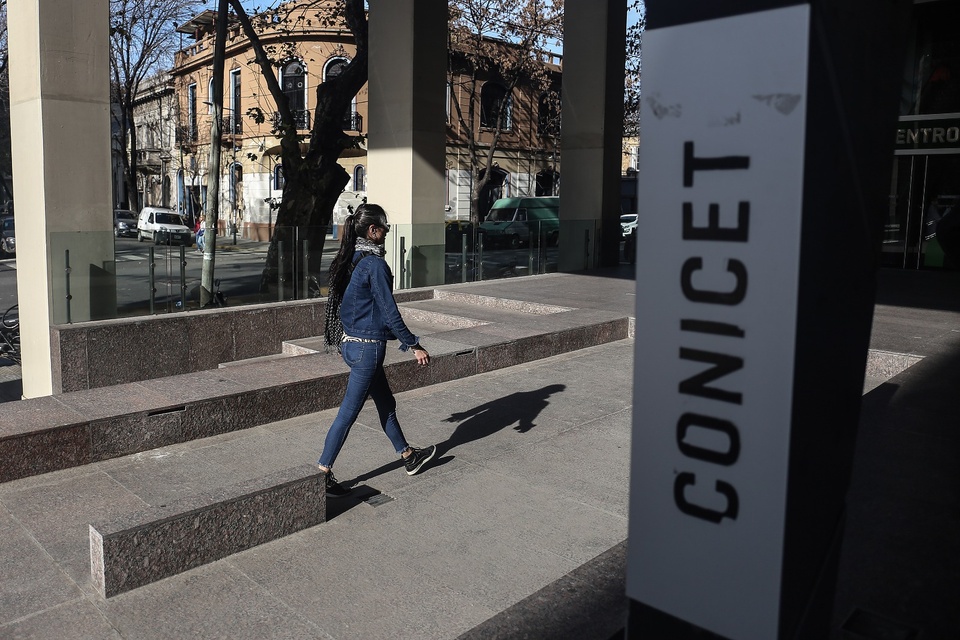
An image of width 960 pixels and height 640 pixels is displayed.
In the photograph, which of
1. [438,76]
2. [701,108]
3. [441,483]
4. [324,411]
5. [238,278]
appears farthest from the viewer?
[438,76]

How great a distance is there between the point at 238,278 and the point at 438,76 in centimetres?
567

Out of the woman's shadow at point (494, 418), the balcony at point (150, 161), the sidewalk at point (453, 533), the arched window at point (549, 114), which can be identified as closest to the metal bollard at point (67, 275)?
the sidewalk at point (453, 533)

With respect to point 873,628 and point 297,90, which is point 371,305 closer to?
point 873,628

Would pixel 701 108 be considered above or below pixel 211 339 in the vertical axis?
above

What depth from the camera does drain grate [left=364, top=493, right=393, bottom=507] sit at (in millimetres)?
5691

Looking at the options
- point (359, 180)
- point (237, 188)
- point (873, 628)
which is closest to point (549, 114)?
point (359, 180)

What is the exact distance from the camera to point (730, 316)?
73.4 inches

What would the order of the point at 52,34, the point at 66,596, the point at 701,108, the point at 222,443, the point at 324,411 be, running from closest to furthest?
the point at 701,108 → the point at 66,596 → the point at 222,443 → the point at 324,411 → the point at 52,34

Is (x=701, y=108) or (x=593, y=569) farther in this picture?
(x=593, y=569)

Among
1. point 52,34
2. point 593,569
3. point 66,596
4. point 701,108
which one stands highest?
point 52,34

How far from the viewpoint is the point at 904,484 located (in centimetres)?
484

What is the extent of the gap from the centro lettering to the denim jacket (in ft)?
12.1

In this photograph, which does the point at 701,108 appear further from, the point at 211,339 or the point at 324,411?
the point at 211,339

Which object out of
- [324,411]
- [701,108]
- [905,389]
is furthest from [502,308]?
[701,108]
